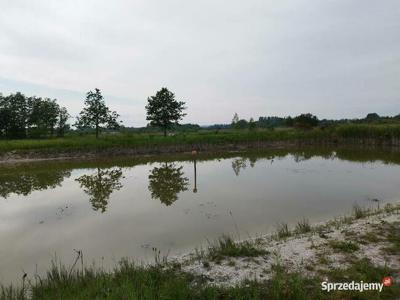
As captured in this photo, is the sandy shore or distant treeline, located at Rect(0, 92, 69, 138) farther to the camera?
distant treeline, located at Rect(0, 92, 69, 138)

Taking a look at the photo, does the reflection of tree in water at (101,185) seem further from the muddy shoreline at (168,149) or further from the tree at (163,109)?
the tree at (163,109)

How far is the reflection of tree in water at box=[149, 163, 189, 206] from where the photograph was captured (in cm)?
1211

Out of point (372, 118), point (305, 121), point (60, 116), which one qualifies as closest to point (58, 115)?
point (60, 116)

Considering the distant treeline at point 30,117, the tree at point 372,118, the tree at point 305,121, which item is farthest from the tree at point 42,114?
the tree at point 372,118

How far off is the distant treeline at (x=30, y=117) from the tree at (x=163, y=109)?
15278mm

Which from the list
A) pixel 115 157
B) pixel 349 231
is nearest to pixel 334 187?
pixel 349 231

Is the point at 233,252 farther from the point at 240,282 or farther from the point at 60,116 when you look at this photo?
the point at 60,116

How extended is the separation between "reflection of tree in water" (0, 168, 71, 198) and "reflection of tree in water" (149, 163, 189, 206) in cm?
518

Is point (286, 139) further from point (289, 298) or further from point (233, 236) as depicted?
point (289, 298)

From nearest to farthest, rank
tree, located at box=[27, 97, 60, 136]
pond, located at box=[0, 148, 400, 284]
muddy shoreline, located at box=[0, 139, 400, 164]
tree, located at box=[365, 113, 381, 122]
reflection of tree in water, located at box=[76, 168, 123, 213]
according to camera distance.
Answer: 1. pond, located at box=[0, 148, 400, 284]
2. reflection of tree in water, located at box=[76, 168, 123, 213]
3. muddy shoreline, located at box=[0, 139, 400, 164]
4. tree, located at box=[27, 97, 60, 136]
5. tree, located at box=[365, 113, 381, 122]

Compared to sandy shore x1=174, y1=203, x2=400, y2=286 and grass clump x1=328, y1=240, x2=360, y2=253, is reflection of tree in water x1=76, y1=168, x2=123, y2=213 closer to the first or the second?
sandy shore x1=174, y1=203, x2=400, y2=286

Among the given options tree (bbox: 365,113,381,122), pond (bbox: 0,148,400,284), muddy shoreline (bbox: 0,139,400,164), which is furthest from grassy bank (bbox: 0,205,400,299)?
tree (bbox: 365,113,381,122)

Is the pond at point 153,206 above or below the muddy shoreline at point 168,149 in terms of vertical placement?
below

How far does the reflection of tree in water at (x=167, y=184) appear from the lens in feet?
39.7
